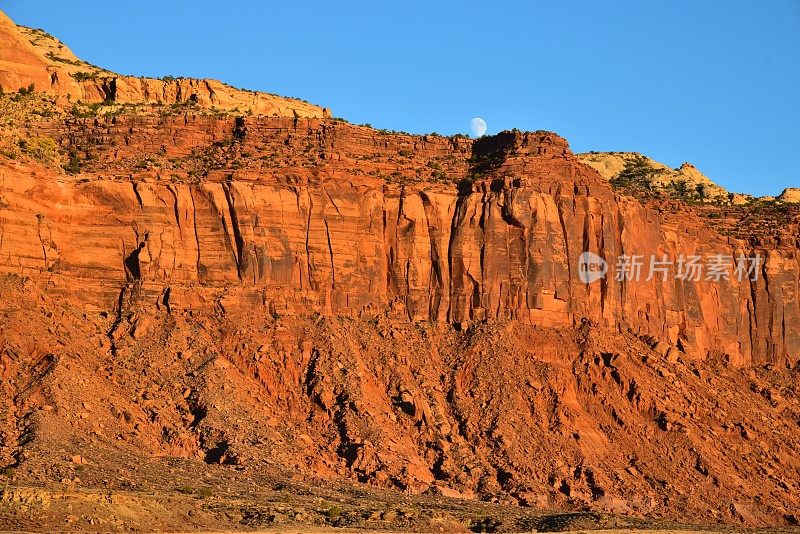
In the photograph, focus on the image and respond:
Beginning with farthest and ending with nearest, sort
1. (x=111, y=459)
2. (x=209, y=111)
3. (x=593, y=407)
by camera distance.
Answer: (x=209, y=111), (x=593, y=407), (x=111, y=459)

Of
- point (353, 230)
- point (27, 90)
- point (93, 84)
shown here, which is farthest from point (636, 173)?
point (27, 90)

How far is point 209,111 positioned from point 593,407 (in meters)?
29.0

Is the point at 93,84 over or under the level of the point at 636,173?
over

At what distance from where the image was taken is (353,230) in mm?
85562

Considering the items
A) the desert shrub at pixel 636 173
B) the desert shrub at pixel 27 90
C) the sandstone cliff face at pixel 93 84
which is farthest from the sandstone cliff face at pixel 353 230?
the desert shrub at pixel 636 173

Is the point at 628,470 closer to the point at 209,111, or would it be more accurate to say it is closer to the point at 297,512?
the point at 297,512

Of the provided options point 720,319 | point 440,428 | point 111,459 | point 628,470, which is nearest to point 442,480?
point 440,428

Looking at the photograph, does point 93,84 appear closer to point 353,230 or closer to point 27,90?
point 27,90

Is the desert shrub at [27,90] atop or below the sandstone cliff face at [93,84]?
below

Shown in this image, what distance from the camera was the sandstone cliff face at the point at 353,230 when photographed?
266 ft

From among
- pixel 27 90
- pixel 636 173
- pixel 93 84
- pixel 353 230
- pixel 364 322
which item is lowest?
pixel 364 322

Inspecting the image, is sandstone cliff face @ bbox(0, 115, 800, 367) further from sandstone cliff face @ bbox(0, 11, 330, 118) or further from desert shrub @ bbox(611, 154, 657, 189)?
desert shrub @ bbox(611, 154, 657, 189)

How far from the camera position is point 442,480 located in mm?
75875

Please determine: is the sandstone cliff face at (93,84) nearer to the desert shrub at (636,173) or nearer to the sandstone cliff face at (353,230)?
the sandstone cliff face at (353,230)
